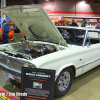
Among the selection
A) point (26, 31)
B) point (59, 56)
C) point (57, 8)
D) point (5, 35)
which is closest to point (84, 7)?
point (57, 8)

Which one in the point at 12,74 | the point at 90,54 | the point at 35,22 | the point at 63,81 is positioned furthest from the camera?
the point at 90,54

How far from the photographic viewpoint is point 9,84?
3.68m

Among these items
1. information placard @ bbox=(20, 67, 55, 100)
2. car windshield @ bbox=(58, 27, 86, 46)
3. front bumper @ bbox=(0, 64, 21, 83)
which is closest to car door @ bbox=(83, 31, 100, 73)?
car windshield @ bbox=(58, 27, 86, 46)

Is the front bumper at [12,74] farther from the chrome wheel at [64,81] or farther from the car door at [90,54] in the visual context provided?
the car door at [90,54]

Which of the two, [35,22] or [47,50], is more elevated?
[35,22]

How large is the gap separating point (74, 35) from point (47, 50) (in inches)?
37.8

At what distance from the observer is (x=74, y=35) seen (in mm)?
3947

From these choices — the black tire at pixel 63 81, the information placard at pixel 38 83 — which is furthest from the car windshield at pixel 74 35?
the information placard at pixel 38 83

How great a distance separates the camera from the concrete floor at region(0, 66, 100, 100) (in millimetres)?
3148

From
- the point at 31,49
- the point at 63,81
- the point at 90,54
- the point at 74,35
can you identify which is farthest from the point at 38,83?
the point at 74,35

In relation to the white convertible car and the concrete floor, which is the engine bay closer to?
the white convertible car

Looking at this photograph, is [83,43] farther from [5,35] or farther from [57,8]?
[57,8]

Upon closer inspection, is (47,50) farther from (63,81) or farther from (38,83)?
(38,83)

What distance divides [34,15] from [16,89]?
1.85 meters
